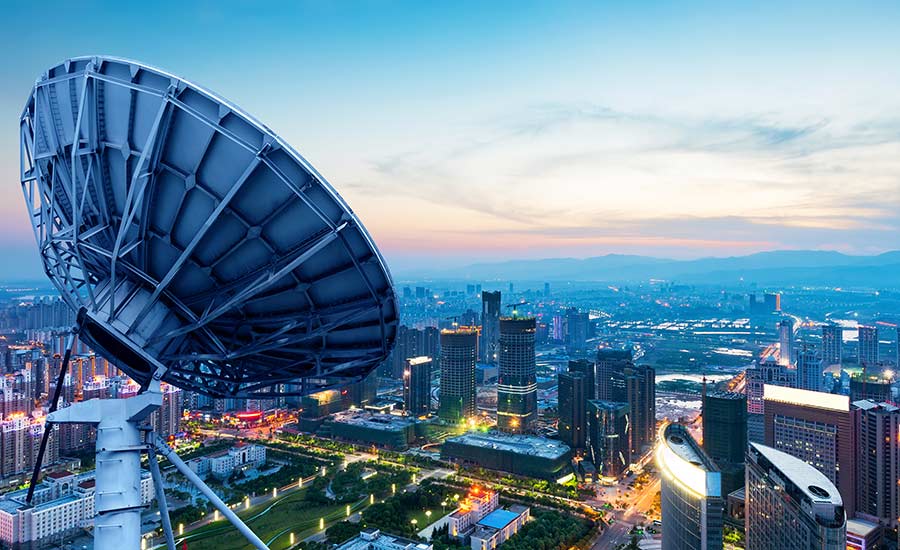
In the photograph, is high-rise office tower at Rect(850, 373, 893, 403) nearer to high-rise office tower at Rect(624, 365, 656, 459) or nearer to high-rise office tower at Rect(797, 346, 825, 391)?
high-rise office tower at Rect(624, 365, 656, 459)

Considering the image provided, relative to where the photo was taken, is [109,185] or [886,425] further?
[886,425]

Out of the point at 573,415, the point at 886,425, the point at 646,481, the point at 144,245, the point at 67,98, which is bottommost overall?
the point at 646,481

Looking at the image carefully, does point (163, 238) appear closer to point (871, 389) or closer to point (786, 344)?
point (871, 389)

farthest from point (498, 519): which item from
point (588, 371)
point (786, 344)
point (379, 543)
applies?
point (786, 344)

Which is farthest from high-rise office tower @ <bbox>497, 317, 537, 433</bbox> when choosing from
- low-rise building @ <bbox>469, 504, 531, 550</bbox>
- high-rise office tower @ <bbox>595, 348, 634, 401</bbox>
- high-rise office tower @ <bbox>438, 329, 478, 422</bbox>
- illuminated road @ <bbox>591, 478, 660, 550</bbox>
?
low-rise building @ <bbox>469, 504, 531, 550</bbox>

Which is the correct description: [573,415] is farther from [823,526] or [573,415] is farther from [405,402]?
[823,526]

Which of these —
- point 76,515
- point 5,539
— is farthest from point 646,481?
point 5,539
